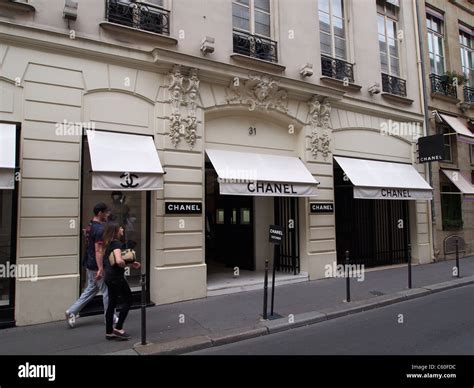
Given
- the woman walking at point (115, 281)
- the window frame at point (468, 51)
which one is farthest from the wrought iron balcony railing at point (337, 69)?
the woman walking at point (115, 281)

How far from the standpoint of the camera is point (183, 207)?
815 centimetres

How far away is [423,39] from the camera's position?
14023 millimetres

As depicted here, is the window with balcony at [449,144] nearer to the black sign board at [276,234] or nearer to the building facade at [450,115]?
the building facade at [450,115]

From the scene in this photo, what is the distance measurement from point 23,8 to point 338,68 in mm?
8357

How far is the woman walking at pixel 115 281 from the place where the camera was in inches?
219

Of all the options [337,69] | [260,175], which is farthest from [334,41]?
[260,175]

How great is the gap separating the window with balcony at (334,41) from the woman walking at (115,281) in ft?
26.7

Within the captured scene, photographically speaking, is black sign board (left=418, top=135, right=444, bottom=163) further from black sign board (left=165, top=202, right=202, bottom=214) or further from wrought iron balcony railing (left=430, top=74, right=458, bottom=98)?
black sign board (left=165, top=202, right=202, bottom=214)

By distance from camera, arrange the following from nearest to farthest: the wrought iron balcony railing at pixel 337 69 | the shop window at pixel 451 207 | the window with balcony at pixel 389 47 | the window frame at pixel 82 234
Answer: the window frame at pixel 82 234 < the wrought iron balcony railing at pixel 337 69 < the window with balcony at pixel 389 47 < the shop window at pixel 451 207

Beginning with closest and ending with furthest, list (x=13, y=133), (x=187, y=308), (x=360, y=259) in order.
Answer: (x=13, y=133)
(x=187, y=308)
(x=360, y=259)

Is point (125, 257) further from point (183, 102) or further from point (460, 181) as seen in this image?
point (460, 181)

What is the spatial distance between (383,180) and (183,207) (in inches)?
252

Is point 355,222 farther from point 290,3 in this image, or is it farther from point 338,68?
point 290,3
